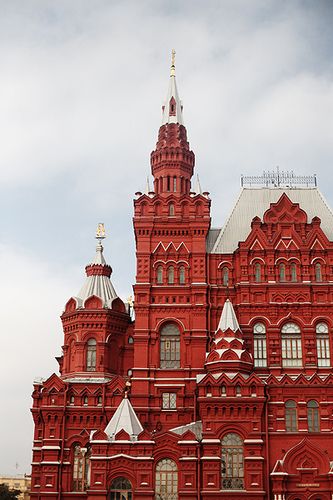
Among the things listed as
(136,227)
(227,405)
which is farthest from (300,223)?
(227,405)

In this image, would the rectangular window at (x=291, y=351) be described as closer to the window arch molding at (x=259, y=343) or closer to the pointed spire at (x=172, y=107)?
the window arch molding at (x=259, y=343)

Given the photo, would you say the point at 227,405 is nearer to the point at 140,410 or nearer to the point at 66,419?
the point at 140,410

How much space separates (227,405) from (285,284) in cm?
1092

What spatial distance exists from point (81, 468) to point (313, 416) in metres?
16.2

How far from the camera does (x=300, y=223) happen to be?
180 ft

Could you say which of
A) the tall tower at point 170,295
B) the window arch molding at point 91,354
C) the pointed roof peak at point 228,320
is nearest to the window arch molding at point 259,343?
the pointed roof peak at point 228,320

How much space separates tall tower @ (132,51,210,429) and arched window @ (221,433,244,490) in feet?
14.7

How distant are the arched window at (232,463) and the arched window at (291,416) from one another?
353 centimetres

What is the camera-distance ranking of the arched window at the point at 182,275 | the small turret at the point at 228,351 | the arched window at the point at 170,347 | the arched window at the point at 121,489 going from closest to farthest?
the arched window at the point at 121,489 → the small turret at the point at 228,351 → the arched window at the point at 170,347 → the arched window at the point at 182,275

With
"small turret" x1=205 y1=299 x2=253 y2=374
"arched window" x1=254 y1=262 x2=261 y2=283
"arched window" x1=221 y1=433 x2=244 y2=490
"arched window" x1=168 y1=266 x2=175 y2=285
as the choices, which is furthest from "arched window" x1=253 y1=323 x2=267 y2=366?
"arched window" x1=168 y1=266 x2=175 y2=285

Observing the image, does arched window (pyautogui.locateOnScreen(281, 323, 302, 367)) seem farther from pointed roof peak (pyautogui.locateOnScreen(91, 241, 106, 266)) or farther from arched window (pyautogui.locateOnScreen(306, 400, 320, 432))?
pointed roof peak (pyautogui.locateOnScreen(91, 241, 106, 266))

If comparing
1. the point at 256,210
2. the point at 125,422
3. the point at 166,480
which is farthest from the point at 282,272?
the point at 166,480

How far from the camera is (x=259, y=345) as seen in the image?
51719mm

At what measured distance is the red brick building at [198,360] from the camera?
45.6 metres
